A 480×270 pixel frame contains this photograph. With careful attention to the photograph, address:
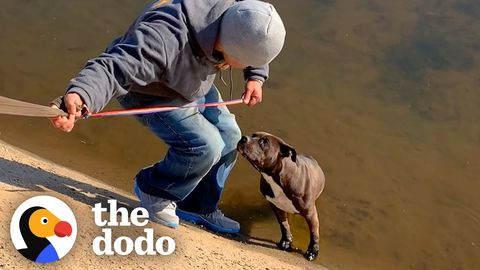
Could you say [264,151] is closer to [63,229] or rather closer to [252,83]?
[252,83]

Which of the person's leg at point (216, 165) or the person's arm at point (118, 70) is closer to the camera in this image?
the person's arm at point (118, 70)

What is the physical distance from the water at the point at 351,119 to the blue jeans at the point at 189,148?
0.65 m

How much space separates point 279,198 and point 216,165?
0.47 m

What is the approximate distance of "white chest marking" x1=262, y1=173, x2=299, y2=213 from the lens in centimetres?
425

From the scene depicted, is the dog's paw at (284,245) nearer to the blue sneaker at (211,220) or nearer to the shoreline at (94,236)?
the shoreline at (94,236)

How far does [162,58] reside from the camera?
310cm

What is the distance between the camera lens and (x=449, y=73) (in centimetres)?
616

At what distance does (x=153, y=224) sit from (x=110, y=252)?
1.67ft

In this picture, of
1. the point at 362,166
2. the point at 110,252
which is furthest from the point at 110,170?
the point at 362,166

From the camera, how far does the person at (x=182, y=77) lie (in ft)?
9.57

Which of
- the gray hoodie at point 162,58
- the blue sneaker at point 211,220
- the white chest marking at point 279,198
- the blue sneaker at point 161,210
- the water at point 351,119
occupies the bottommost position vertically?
the water at point 351,119

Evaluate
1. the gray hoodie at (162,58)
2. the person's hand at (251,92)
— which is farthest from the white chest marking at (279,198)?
the gray hoodie at (162,58)

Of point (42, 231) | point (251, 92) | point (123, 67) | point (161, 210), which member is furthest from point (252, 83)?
point (42, 231)

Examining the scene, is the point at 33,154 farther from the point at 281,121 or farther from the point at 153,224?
the point at 281,121
